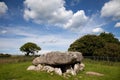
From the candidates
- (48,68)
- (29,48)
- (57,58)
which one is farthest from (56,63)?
(29,48)

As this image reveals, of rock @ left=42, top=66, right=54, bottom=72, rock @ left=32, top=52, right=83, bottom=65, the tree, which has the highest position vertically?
the tree

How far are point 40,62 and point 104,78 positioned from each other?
8.35 m

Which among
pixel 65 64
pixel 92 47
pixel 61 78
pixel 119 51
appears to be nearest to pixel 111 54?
pixel 119 51

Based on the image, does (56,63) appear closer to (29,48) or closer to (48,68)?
(48,68)

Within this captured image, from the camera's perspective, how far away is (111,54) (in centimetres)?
5300

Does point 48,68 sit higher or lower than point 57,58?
lower

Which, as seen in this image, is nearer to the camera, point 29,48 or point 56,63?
point 56,63

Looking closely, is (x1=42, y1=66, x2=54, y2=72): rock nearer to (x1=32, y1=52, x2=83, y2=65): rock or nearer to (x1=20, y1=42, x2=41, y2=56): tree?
(x1=32, y1=52, x2=83, y2=65): rock

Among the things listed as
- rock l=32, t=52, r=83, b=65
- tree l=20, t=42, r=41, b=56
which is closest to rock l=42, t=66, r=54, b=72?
rock l=32, t=52, r=83, b=65

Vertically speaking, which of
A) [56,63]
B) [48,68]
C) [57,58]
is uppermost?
[57,58]

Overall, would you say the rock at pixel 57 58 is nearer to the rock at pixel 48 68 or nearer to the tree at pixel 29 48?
the rock at pixel 48 68

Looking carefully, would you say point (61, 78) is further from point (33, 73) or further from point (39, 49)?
point (39, 49)

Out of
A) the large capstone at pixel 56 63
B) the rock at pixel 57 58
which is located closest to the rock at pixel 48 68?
the large capstone at pixel 56 63

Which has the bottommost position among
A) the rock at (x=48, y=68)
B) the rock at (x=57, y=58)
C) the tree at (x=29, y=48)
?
the rock at (x=48, y=68)
